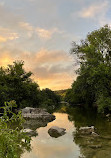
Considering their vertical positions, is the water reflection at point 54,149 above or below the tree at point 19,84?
below

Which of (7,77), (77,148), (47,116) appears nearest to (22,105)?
(7,77)

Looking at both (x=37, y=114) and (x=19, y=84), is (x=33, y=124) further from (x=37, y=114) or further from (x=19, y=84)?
(x=19, y=84)

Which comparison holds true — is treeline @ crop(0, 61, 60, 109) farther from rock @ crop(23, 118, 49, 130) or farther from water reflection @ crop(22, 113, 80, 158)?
water reflection @ crop(22, 113, 80, 158)

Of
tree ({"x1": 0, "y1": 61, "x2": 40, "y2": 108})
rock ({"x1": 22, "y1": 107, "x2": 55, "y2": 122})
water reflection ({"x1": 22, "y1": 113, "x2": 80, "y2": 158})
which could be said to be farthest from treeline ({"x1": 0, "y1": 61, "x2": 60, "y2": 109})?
water reflection ({"x1": 22, "y1": 113, "x2": 80, "y2": 158})

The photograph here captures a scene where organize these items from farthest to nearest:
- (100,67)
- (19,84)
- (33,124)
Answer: (19,84) → (100,67) → (33,124)

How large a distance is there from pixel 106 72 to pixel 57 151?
18.2m

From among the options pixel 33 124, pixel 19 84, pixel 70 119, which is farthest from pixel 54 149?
pixel 19 84

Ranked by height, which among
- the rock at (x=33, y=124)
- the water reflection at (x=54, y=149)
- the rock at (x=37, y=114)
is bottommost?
the water reflection at (x=54, y=149)

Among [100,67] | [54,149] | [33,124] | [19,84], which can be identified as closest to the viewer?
[54,149]

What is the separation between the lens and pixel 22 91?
47406mm

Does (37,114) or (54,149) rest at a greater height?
(37,114)

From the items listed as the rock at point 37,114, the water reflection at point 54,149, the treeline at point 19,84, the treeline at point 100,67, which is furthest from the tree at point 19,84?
the water reflection at point 54,149

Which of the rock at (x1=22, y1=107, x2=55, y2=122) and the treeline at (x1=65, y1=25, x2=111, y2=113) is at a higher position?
the treeline at (x1=65, y1=25, x2=111, y2=113)

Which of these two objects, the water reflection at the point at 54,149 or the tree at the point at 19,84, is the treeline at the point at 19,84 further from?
the water reflection at the point at 54,149
